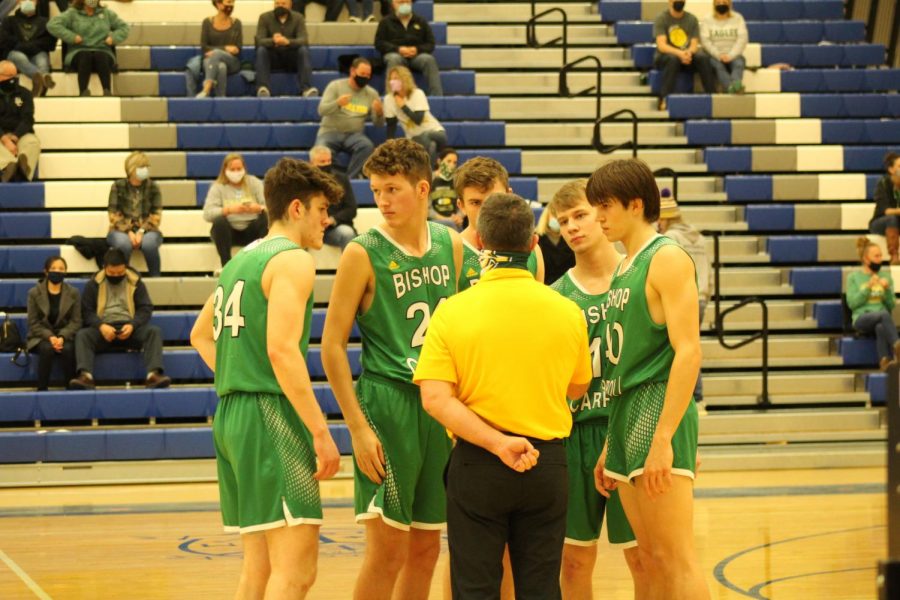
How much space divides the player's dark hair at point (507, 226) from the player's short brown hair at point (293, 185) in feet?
2.16

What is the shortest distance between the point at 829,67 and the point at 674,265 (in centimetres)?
1243

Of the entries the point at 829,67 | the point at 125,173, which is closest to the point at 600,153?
the point at 829,67

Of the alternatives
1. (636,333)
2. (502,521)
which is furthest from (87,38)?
(502,521)

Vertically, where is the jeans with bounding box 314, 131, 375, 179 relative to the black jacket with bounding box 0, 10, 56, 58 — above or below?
below

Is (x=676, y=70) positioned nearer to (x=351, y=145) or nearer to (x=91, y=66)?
(x=351, y=145)

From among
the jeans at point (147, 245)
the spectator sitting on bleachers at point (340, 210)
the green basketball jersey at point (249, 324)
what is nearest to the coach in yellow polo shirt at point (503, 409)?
the green basketball jersey at point (249, 324)

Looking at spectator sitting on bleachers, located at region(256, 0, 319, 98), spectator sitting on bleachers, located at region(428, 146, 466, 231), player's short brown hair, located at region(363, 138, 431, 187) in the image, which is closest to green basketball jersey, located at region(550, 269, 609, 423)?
player's short brown hair, located at region(363, 138, 431, 187)

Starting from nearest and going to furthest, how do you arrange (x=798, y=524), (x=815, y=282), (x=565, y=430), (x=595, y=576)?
(x=565, y=430), (x=595, y=576), (x=798, y=524), (x=815, y=282)

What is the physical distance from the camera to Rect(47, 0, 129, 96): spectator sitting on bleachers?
1359cm

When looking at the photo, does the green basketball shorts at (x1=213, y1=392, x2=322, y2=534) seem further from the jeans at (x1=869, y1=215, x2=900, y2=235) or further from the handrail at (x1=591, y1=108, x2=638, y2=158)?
the jeans at (x1=869, y1=215, x2=900, y2=235)

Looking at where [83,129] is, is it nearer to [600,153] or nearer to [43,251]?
[43,251]

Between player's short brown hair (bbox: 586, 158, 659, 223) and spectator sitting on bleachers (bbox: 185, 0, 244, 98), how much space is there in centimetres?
1004

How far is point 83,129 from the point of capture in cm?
1337

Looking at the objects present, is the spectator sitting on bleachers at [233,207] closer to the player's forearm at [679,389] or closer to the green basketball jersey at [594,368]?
the green basketball jersey at [594,368]
